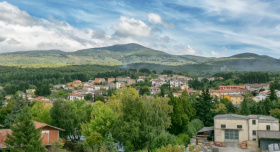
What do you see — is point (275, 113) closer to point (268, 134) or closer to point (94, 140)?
point (268, 134)

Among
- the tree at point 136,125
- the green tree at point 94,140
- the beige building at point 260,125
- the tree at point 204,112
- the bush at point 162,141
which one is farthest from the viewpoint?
the tree at point 204,112

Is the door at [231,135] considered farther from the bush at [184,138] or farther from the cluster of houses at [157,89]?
the cluster of houses at [157,89]

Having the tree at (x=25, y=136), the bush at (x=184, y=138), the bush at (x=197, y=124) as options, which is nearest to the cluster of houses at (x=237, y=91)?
the bush at (x=197, y=124)

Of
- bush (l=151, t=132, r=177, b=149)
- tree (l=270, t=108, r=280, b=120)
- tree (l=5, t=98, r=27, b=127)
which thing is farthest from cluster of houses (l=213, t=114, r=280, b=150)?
tree (l=5, t=98, r=27, b=127)

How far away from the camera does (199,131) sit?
35.5 m

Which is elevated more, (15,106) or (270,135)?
(15,106)

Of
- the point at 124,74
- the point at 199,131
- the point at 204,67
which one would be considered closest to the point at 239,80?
the point at 124,74

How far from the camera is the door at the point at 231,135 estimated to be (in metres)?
33.0

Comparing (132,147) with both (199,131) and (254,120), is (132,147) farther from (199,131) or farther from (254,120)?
(254,120)

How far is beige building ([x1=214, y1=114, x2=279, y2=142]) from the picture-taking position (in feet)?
106

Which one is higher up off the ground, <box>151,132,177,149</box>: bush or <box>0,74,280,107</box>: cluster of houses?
<box>0,74,280,107</box>: cluster of houses

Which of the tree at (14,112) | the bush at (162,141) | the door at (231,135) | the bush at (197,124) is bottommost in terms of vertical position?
the door at (231,135)

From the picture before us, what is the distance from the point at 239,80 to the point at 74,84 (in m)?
63.2

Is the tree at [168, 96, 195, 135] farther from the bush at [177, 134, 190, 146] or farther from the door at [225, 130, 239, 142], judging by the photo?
the door at [225, 130, 239, 142]
